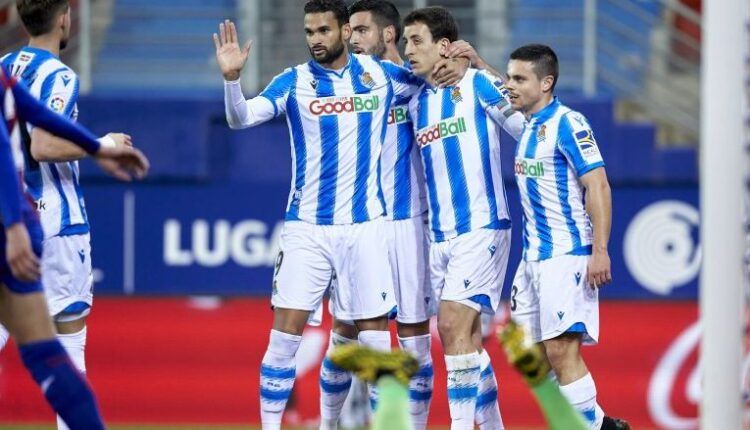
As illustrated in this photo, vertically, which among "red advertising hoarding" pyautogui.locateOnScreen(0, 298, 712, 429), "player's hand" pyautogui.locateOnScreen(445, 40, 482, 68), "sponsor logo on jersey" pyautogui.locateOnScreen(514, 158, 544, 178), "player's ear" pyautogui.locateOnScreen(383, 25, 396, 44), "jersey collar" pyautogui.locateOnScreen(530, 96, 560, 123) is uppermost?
"player's ear" pyautogui.locateOnScreen(383, 25, 396, 44)

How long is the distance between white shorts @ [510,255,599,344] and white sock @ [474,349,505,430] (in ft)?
1.37

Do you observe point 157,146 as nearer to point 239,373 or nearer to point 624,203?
point 239,373

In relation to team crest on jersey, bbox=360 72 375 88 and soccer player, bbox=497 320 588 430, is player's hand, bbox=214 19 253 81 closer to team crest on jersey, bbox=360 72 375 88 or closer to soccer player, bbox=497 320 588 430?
team crest on jersey, bbox=360 72 375 88

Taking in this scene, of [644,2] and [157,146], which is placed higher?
[644,2]

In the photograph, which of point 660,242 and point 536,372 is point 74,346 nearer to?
point 536,372

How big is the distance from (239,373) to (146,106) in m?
2.27

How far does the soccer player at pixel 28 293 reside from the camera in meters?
5.17

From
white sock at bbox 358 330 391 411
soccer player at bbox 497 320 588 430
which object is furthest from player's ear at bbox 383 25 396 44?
soccer player at bbox 497 320 588 430

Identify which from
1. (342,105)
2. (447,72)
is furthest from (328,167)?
(447,72)

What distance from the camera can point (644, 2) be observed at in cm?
1319

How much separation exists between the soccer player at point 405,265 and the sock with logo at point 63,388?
2358 millimetres

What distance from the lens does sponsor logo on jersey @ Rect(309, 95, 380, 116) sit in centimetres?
730

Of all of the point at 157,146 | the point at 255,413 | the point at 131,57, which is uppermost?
the point at 131,57

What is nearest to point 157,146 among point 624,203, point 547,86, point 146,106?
point 146,106
